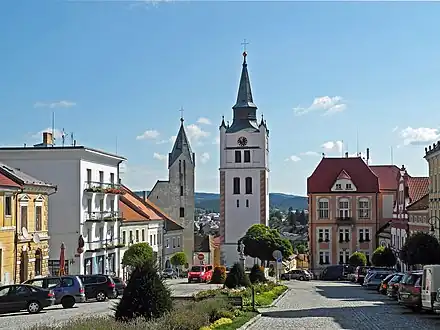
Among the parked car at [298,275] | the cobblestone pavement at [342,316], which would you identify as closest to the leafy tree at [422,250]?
the cobblestone pavement at [342,316]

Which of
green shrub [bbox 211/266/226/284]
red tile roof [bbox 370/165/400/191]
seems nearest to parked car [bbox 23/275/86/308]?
green shrub [bbox 211/266/226/284]

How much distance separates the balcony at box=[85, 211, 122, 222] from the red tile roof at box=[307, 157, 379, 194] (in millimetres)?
28304

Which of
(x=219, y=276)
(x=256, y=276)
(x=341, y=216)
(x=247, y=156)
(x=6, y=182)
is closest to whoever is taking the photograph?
(x=6, y=182)

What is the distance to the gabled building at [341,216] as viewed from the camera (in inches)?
3487

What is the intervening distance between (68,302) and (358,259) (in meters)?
51.0

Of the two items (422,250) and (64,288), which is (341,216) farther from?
(64,288)

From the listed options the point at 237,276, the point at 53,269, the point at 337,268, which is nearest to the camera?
the point at 237,276

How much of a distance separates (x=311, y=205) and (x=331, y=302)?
178ft

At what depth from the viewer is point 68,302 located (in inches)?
1366

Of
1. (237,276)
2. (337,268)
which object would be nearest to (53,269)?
(237,276)

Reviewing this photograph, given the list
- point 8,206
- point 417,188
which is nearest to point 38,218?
point 8,206

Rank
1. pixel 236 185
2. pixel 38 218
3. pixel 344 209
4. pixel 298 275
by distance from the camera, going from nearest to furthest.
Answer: pixel 38 218, pixel 298 275, pixel 344 209, pixel 236 185

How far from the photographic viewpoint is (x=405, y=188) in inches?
2963

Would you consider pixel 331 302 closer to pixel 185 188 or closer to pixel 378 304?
pixel 378 304
